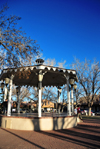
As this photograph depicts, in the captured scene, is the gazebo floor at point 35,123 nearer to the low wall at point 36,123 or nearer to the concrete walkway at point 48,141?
the low wall at point 36,123

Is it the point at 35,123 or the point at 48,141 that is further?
the point at 35,123

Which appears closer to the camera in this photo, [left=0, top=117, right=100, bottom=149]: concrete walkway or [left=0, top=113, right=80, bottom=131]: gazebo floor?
[left=0, top=117, right=100, bottom=149]: concrete walkway

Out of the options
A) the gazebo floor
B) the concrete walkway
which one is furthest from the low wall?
the concrete walkway

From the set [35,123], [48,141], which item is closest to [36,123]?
[35,123]

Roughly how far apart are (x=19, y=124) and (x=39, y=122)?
1385 mm

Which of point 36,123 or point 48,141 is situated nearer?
point 48,141

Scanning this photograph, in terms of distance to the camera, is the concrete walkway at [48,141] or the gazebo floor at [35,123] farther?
the gazebo floor at [35,123]

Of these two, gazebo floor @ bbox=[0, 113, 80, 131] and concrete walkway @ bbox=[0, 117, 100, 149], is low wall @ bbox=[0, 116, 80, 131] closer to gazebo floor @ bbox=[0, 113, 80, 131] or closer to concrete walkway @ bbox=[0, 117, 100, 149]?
gazebo floor @ bbox=[0, 113, 80, 131]

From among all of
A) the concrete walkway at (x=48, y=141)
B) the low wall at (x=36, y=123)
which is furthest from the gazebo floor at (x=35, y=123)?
the concrete walkway at (x=48, y=141)

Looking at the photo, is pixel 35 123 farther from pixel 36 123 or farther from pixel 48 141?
pixel 48 141

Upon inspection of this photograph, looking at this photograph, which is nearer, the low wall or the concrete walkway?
the concrete walkway

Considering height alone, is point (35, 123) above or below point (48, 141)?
above

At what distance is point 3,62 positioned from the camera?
29.1 ft

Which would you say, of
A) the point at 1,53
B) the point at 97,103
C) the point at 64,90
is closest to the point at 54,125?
the point at 1,53
